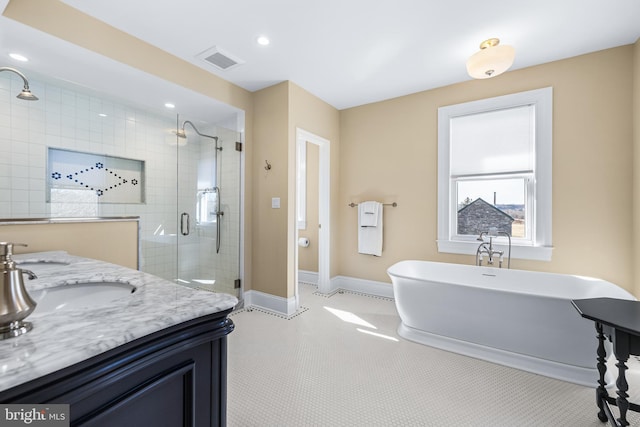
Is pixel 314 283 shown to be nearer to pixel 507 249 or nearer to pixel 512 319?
pixel 507 249

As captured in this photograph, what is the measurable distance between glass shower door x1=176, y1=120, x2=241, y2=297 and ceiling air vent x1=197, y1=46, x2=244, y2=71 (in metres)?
0.65

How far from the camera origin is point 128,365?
2.08ft

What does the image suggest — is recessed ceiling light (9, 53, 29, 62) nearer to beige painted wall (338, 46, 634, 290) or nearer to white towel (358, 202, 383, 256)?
white towel (358, 202, 383, 256)

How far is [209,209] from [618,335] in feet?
11.1

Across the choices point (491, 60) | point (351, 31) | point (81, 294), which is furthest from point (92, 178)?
point (491, 60)

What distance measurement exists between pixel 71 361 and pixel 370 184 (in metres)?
3.57

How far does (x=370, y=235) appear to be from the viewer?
12.3 ft

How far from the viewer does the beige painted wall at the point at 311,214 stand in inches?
174

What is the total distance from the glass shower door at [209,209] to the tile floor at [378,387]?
35.1 inches

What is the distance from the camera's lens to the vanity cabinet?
54cm

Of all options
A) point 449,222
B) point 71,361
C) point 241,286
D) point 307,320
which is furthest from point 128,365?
point 449,222

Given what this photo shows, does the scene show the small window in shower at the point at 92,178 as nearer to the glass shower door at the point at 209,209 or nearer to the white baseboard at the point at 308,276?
the glass shower door at the point at 209,209

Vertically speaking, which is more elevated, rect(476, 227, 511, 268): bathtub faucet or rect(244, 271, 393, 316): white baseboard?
rect(476, 227, 511, 268): bathtub faucet

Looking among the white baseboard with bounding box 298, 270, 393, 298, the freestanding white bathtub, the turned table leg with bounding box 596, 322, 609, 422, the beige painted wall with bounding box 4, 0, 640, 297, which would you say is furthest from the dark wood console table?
the white baseboard with bounding box 298, 270, 393, 298
